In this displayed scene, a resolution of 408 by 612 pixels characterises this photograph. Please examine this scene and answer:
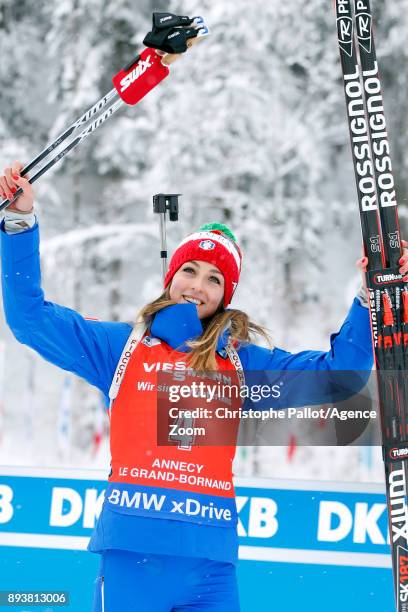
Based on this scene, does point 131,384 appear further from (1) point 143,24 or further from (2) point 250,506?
(1) point 143,24

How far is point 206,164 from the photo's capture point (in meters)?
13.0

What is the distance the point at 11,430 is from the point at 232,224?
6.24 m

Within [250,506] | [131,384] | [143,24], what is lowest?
[250,506]

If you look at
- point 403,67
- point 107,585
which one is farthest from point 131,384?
point 403,67

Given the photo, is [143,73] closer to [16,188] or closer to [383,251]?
[16,188]

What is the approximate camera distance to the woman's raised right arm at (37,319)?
259 cm

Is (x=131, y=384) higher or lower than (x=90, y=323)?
Answer: lower

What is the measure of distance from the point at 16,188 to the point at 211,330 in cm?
79

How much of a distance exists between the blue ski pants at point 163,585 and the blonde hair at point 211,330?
2.04ft

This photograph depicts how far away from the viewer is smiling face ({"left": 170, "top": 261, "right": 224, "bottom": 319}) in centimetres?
286

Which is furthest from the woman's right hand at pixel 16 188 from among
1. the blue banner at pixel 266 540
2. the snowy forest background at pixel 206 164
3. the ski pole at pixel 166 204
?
the snowy forest background at pixel 206 164

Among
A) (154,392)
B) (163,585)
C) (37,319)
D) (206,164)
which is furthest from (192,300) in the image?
(206,164)

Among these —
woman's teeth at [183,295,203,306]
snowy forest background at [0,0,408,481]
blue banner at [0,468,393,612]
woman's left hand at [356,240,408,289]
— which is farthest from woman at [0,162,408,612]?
snowy forest background at [0,0,408,481]

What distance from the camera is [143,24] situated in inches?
585
